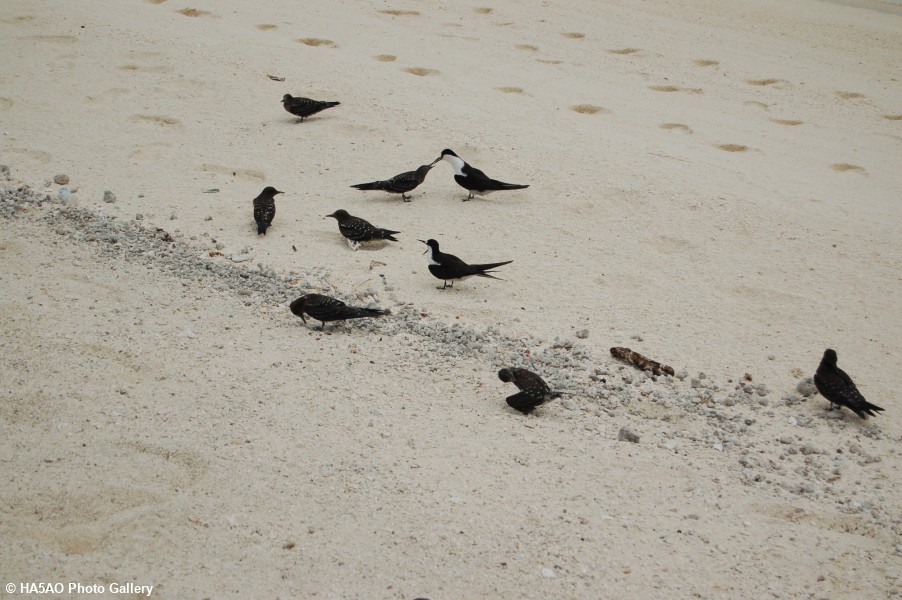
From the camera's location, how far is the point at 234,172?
703 centimetres

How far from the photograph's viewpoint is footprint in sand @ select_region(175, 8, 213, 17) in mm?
10195

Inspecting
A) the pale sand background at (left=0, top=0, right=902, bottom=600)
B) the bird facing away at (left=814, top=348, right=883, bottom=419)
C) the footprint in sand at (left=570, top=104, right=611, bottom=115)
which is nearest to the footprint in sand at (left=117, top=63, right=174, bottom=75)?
the pale sand background at (left=0, top=0, right=902, bottom=600)

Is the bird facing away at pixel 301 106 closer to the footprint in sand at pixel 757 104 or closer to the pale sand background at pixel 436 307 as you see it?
the pale sand background at pixel 436 307

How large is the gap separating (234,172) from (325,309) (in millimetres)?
2784

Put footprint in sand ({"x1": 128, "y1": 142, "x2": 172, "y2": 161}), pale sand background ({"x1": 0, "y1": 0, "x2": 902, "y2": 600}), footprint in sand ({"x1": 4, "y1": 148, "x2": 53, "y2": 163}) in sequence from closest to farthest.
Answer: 1. pale sand background ({"x1": 0, "y1": 0, "x2": 902, "y2": 600})
2. footprint in sand ({"x1": 4, "y1": 148, "x2": 53, "y2": 163})
3. footprint in sand ({"x1": 128, "y1": 142, "x2": 172, "y2": 161})

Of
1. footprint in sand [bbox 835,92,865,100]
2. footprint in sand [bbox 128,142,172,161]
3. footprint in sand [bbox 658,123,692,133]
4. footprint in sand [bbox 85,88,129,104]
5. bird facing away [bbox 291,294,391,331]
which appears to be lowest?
bird facing away [bbox 291,294,391,331]

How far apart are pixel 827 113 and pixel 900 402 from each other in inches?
218

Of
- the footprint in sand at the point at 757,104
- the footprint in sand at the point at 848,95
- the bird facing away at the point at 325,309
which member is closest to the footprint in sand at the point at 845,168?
the footprint in sand at the point at 757,104

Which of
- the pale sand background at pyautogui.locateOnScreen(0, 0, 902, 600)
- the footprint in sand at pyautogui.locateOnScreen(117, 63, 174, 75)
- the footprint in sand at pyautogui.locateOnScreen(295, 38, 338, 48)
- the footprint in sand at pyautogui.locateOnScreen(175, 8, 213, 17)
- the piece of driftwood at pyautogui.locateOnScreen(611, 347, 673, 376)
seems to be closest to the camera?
the pale sand background at pyautogui.locateOnScreen(0, 0, 902, 600)

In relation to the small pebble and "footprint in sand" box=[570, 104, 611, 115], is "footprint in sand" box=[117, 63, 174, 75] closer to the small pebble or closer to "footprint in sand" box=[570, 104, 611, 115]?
"footprint in sand" box=[570, 104, 611, 115]

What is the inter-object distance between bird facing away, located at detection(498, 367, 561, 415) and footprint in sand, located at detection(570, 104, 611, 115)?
16.6 feet

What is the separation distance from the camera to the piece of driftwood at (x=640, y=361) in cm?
466

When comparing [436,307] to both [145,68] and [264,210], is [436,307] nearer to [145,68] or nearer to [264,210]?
[264,210]

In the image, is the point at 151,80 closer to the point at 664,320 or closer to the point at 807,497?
the point at 664,320
